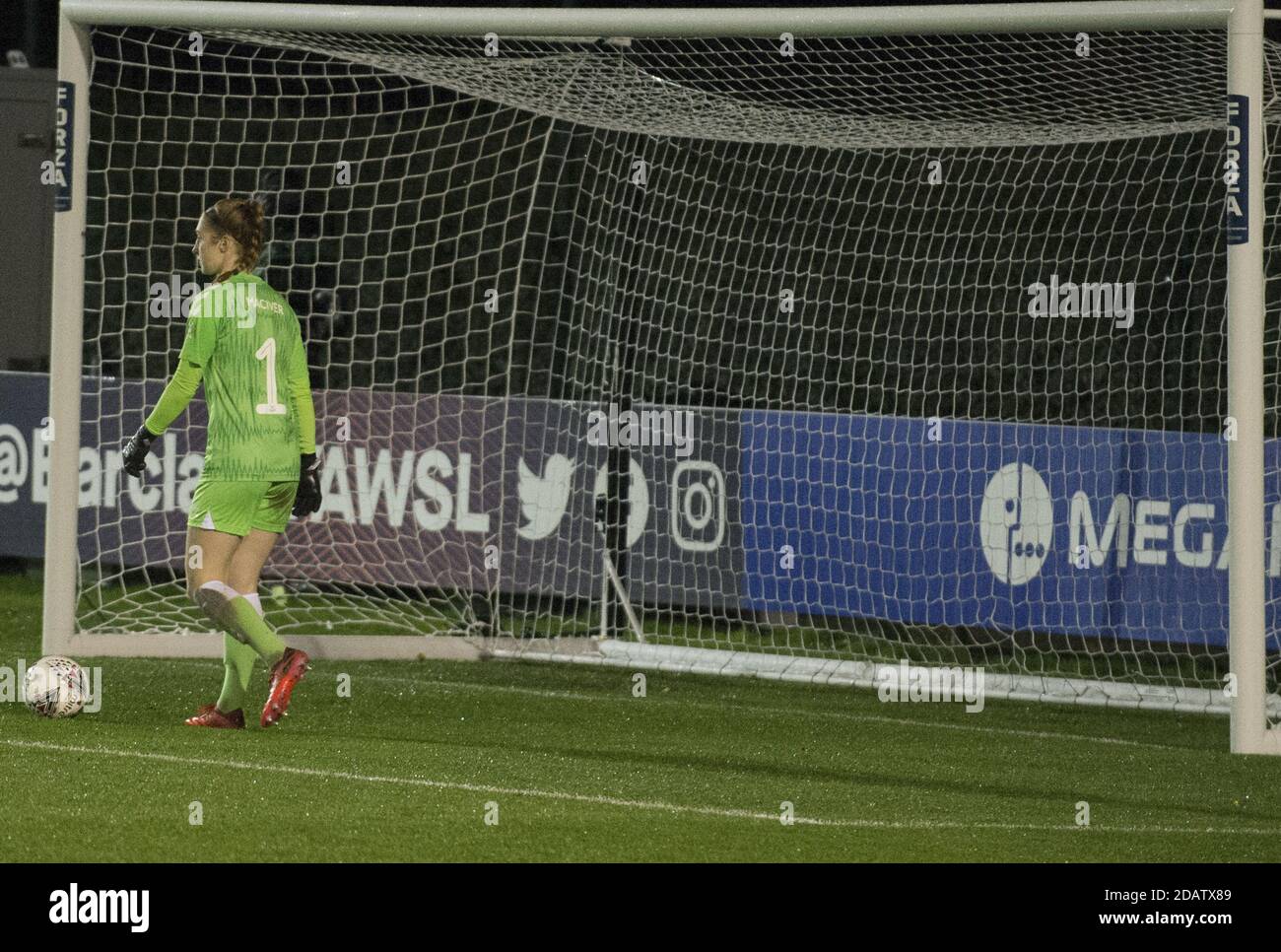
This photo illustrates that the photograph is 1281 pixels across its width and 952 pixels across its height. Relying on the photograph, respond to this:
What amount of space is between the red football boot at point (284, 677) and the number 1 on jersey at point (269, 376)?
788 mm

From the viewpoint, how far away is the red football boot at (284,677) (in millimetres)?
7047

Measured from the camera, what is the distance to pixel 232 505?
A: 719cm

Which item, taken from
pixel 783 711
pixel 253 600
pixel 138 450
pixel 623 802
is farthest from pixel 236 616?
pixel 783 711

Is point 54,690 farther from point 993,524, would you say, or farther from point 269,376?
point 993,524

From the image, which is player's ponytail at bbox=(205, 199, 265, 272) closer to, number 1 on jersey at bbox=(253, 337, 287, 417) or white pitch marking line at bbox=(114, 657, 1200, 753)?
number 1 on jersey at bbox=(253, 337, 287, 417)

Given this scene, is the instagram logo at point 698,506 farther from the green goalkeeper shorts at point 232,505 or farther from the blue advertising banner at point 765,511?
the green goalkeeper shorts at point 232,505

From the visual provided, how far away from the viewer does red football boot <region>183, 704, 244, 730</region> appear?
7230 mm

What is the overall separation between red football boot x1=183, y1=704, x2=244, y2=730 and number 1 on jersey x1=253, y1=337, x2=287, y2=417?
3.28ft

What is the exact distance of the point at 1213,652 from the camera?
1029 cm

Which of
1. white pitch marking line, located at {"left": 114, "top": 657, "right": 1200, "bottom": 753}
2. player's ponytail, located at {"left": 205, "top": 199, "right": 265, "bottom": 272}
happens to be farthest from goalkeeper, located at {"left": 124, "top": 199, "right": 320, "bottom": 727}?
white pitch marking line, located at {"left": 114, "top": 657, "right": 1200, "bottom": 753}

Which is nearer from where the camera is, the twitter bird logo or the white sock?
the white sock

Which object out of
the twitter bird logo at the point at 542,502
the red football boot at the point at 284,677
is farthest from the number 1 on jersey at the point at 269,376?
the twitter bird logo at the point at 542,502
